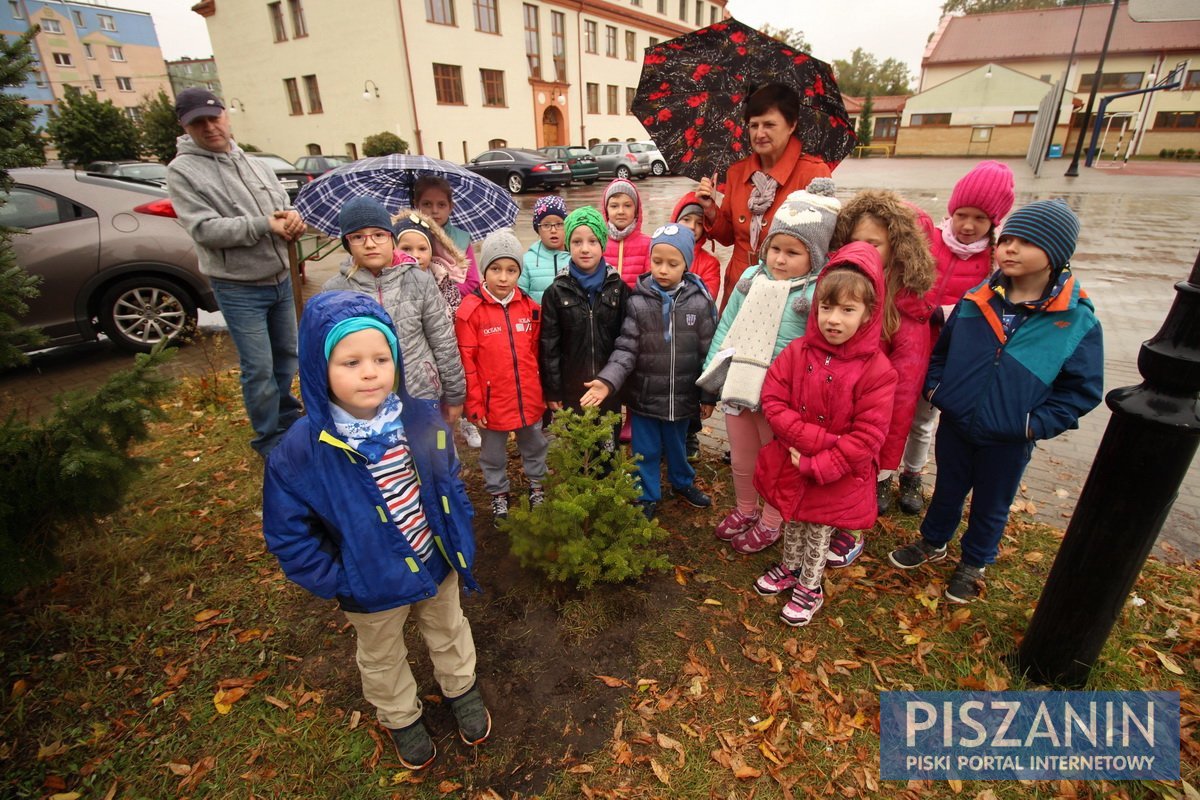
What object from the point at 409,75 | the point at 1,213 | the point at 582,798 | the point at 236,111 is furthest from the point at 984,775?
the point at 236,111

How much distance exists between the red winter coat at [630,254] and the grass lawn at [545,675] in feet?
6.33

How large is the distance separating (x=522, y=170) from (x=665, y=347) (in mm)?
19921

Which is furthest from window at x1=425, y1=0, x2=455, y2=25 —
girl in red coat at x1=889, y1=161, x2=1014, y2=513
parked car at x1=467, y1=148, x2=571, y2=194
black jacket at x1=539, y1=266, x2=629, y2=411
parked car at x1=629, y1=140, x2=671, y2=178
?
girl in red coat at x1=889, y1=161, x2=1014, y2=513

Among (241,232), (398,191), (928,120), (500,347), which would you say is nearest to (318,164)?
(398,191)

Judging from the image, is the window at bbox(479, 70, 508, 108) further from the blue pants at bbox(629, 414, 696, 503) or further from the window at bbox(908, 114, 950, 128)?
the window at bbox(908, 114, 950, 128)

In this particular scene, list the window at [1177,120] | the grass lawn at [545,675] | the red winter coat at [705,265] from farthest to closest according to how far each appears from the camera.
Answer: the window at [1177,120], the red winter coat at [705,265], the grass lawn at [545,675]

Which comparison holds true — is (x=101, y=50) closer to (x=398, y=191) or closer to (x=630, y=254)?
(x=398, y=191)

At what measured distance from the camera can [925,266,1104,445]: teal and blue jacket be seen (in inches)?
96.7

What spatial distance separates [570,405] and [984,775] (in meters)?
2.55

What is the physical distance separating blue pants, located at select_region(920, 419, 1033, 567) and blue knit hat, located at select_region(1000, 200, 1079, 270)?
33.0 inches

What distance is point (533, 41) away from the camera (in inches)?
1185

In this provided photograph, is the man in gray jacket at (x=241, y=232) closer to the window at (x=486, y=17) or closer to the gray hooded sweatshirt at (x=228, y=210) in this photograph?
the gray hooded sweatshirt at (x=228, y=210)

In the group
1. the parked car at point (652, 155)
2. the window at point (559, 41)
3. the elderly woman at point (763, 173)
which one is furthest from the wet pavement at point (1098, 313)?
the window at point (559, 41)

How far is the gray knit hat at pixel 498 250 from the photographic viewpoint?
10.6 ft
